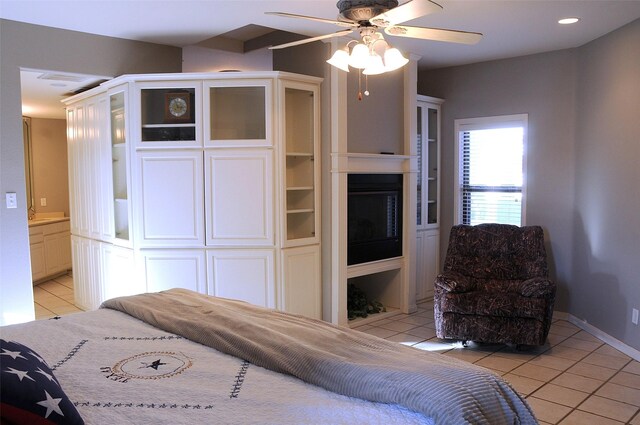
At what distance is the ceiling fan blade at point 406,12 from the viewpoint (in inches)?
89.4

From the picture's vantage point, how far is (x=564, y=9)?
373 cm

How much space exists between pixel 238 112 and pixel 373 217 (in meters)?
1.60

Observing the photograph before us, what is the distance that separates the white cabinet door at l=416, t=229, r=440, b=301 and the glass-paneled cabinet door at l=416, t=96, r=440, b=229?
124mm

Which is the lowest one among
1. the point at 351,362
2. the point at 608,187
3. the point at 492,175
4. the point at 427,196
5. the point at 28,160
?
the point at 351,362

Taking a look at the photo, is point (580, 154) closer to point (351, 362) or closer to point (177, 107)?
point (177, 107)

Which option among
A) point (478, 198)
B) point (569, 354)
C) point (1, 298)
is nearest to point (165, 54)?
point (1, 298)

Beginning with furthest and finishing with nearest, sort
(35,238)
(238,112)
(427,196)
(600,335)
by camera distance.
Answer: (35,238) → (427,196) → (600,335) → (238,112)

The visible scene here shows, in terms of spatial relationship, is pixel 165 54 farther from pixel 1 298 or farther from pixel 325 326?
pixel 325 326

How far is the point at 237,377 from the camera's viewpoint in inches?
70.3

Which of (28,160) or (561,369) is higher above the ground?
(28,160)

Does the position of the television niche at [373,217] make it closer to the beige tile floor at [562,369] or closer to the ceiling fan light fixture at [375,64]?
the beige tile floor at [562,369]

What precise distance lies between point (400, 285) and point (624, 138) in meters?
2.34

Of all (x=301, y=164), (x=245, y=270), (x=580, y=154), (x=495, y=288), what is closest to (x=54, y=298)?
(x=245, y=270)

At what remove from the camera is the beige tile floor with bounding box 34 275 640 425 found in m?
3.09
